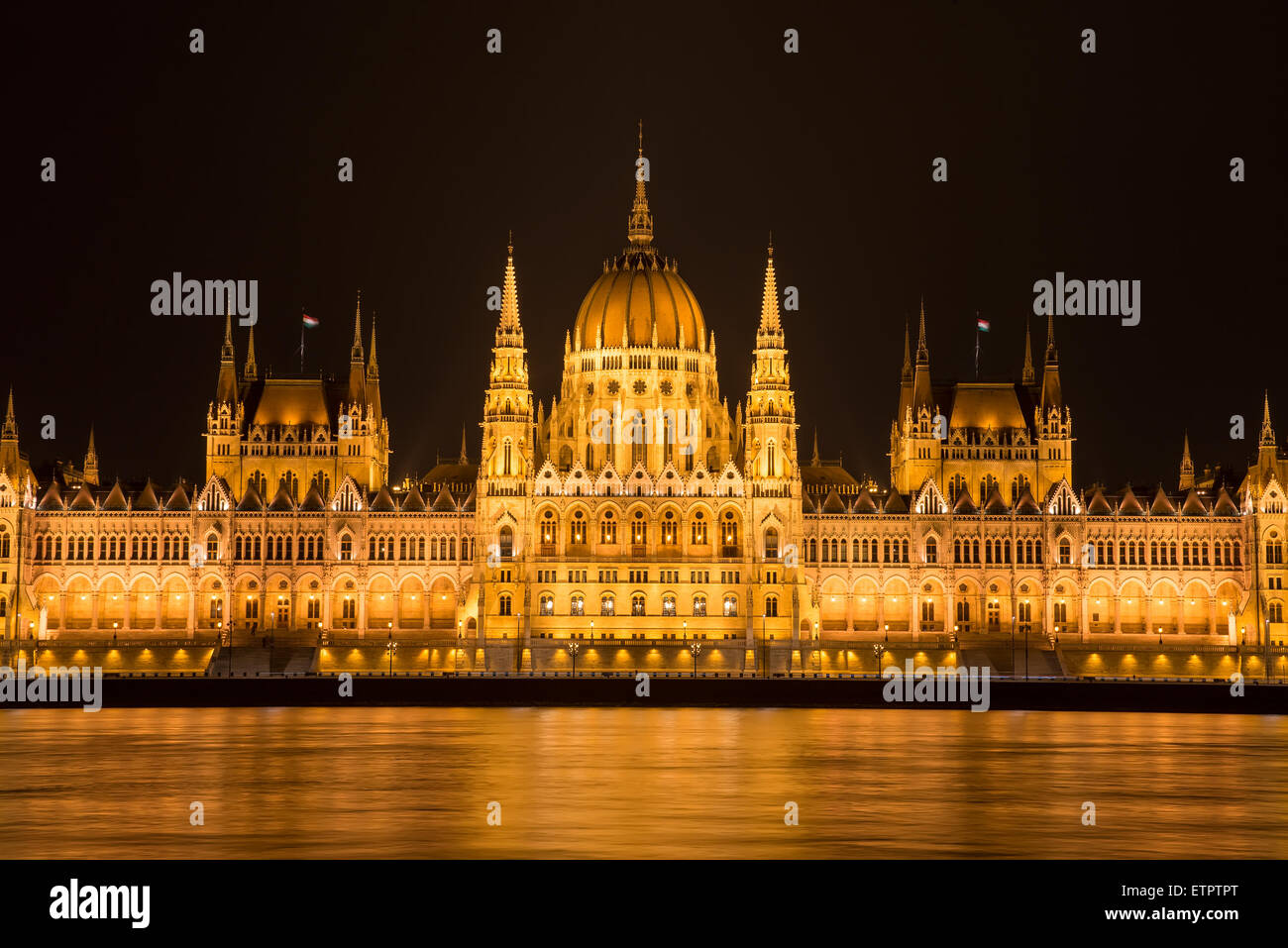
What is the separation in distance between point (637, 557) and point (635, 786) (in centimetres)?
7075

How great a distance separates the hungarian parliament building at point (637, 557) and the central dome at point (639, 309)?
10.1 m

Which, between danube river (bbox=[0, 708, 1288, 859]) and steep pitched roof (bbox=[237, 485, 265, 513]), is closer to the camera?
danube river (bbox=[0, 708, 1288, 859])

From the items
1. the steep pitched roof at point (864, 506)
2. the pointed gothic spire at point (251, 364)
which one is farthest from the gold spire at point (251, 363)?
the steep pitched roof at point (864, 506)

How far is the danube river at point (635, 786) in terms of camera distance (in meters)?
59.6

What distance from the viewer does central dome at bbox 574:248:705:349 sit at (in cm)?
16175

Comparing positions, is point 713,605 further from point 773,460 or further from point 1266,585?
point 1266,585

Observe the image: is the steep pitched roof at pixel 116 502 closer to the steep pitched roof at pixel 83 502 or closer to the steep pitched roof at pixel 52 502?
the steep pitched roof at pixel 83 502

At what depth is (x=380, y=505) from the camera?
150 m

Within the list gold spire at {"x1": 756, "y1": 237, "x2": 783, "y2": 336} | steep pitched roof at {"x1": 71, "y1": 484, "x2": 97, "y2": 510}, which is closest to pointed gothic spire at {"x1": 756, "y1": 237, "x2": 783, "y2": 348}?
gold spire at {"x1": 756, "y1": 237, "x2": 783, "y2": 336}

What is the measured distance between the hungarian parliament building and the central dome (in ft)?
33.3

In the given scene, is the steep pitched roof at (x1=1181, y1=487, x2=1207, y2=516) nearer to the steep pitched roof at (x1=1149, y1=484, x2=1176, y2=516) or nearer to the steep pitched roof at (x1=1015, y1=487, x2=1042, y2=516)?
the steep pitched roof at (x1=1149, y1=484, x2=1176, y2=516)

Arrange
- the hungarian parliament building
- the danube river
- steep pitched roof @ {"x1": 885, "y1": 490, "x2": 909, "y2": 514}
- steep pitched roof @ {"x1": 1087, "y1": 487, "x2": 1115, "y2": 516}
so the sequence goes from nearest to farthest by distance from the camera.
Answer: the danube river < the hungarian parliament building < steep pitched roof @ {"x1": 1087, "y1": 487, "x2": 1115, "y2": 516} < steep pitched roof @ {"x1": 885, "y1": 490, "x2": 909, "y2": 514}
